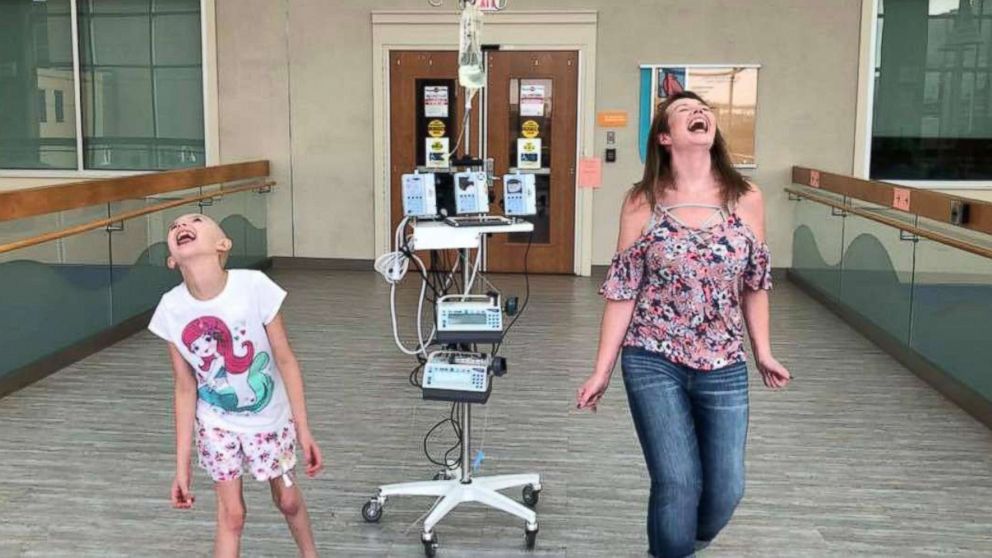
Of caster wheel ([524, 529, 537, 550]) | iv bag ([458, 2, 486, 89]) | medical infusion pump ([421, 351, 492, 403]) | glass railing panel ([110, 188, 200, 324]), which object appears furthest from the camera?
glass railing panel ([110, 188, 200, 324])

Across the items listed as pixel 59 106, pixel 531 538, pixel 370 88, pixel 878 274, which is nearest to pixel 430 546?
pixel 531 538

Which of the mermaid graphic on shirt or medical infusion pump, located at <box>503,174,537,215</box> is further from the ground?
medical infusion pump, located at <box>503,174,537,215</box>

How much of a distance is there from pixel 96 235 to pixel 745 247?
4.86m

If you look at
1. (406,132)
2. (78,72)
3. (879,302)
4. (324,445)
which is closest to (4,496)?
(324,445)

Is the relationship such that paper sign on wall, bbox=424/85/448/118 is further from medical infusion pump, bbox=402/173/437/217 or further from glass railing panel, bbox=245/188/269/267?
medical infusion pump, bbox=402/173/437/217

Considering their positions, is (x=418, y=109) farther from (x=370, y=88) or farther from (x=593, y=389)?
(x=593, y=389)

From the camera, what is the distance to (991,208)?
5059 mm

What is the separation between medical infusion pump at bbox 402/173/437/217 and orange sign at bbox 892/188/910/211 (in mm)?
3675

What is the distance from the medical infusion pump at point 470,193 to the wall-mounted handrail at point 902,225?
9.22ft

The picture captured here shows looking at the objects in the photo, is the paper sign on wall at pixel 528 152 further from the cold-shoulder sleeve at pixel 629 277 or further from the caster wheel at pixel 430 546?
the cold-shoulder sleeve at pixel 629 277

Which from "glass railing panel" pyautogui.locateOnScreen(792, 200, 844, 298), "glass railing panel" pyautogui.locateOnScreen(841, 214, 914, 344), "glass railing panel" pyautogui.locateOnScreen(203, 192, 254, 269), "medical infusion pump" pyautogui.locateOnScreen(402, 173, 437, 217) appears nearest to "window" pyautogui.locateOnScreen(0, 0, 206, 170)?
"glass railing panel" pyautogui.locateOnScreen(203, 192, 254, 269)

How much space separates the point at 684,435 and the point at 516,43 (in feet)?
23.7

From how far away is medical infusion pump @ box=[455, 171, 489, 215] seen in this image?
12.8ft

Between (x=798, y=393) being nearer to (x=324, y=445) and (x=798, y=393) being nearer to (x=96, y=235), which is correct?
(x=324, y=445)
